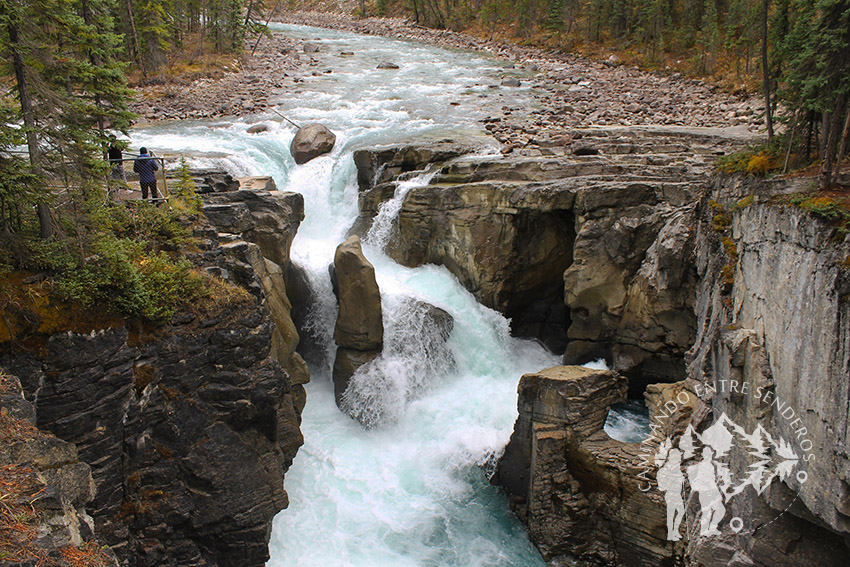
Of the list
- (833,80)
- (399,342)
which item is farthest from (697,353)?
(399,342)

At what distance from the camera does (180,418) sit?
37.7 feet

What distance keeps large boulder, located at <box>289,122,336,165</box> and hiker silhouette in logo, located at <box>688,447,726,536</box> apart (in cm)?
2129

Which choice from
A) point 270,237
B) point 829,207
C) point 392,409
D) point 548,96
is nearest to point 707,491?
point 829,207

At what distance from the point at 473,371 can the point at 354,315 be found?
4775 mm

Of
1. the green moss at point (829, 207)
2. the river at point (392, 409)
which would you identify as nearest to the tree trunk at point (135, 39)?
the river at point (392, 409)

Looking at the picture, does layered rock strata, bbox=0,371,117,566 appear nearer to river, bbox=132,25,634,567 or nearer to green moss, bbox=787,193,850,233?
river, bbox=132,25,634,567

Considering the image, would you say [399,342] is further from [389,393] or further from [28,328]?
[28,328]

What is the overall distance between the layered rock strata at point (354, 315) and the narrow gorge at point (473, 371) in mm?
87

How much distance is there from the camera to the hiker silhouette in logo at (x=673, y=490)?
1277 cm

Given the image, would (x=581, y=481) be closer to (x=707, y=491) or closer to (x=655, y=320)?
(x=707, y=491)

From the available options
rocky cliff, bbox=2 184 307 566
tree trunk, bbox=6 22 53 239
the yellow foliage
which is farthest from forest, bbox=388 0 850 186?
tree trunk, bbox=6 22 53 239

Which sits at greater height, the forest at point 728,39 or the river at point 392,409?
the forest at point 728,39

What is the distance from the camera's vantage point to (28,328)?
32.7ft

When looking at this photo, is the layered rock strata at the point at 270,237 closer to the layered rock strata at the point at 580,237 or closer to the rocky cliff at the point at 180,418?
the rocky cliff at the point at 180,418
